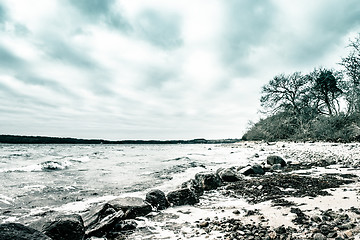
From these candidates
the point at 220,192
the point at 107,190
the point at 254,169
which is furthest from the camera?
the point at 254,169

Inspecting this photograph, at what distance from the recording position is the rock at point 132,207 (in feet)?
12.7

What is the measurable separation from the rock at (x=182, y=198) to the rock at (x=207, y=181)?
3.81 ft

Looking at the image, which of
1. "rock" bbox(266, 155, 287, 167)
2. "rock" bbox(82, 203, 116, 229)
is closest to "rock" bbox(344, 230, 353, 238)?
"rock" bbox(82, 203, 116, 229)

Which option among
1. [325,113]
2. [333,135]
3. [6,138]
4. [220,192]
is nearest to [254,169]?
[220,192]

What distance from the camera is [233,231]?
3.00m

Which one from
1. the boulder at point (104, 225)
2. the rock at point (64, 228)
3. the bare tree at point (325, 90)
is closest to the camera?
the rock at point (64, 228)

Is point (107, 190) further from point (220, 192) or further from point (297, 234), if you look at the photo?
point (297, 234)

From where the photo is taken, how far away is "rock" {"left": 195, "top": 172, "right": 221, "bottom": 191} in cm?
587

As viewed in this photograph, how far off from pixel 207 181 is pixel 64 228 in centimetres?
380

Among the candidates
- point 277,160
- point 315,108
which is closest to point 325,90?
point 315,108

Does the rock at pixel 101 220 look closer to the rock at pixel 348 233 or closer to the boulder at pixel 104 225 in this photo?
the boulder at pixel 104 225

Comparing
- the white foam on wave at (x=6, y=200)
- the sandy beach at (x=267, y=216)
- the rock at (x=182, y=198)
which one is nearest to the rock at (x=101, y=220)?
the sandy beach at (x=267, y=216)

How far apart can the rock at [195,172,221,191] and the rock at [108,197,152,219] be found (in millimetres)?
2062

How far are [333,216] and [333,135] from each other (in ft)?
47.8
